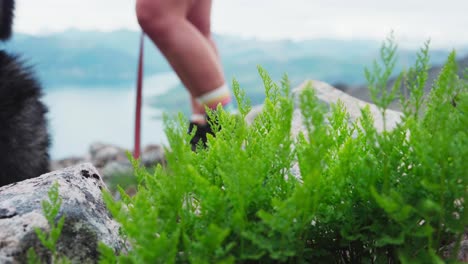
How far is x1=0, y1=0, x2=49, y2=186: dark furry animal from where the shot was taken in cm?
289

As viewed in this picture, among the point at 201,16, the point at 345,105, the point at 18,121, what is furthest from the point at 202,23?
the point at 18,121

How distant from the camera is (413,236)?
1363 mm

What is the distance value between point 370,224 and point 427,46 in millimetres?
471

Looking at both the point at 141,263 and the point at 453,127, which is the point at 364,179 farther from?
the point at 141,263

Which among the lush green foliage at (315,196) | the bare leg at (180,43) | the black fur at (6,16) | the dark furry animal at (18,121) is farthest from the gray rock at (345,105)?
the lush green foliage at (315,196)

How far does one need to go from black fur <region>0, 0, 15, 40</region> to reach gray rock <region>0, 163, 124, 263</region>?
1.59 metres

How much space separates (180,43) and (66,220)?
1826 millimetres

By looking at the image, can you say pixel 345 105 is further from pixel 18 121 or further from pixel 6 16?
pixel 6 16

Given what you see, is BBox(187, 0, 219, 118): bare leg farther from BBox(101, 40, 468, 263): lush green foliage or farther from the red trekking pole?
BBox(101, 40, 468, 263): lush green foliage

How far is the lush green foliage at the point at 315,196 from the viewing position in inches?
48.7

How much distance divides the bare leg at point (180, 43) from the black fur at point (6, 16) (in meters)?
0.68

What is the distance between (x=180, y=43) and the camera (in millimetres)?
3258

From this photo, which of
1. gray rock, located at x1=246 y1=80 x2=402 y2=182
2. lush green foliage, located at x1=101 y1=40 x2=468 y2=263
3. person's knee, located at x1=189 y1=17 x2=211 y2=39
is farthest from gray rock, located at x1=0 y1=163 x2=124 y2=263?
person's knee, located at x1=189 y1=17 x2=211 y2=39

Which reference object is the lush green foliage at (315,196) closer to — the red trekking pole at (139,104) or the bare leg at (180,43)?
the bare leg at (180,43)
